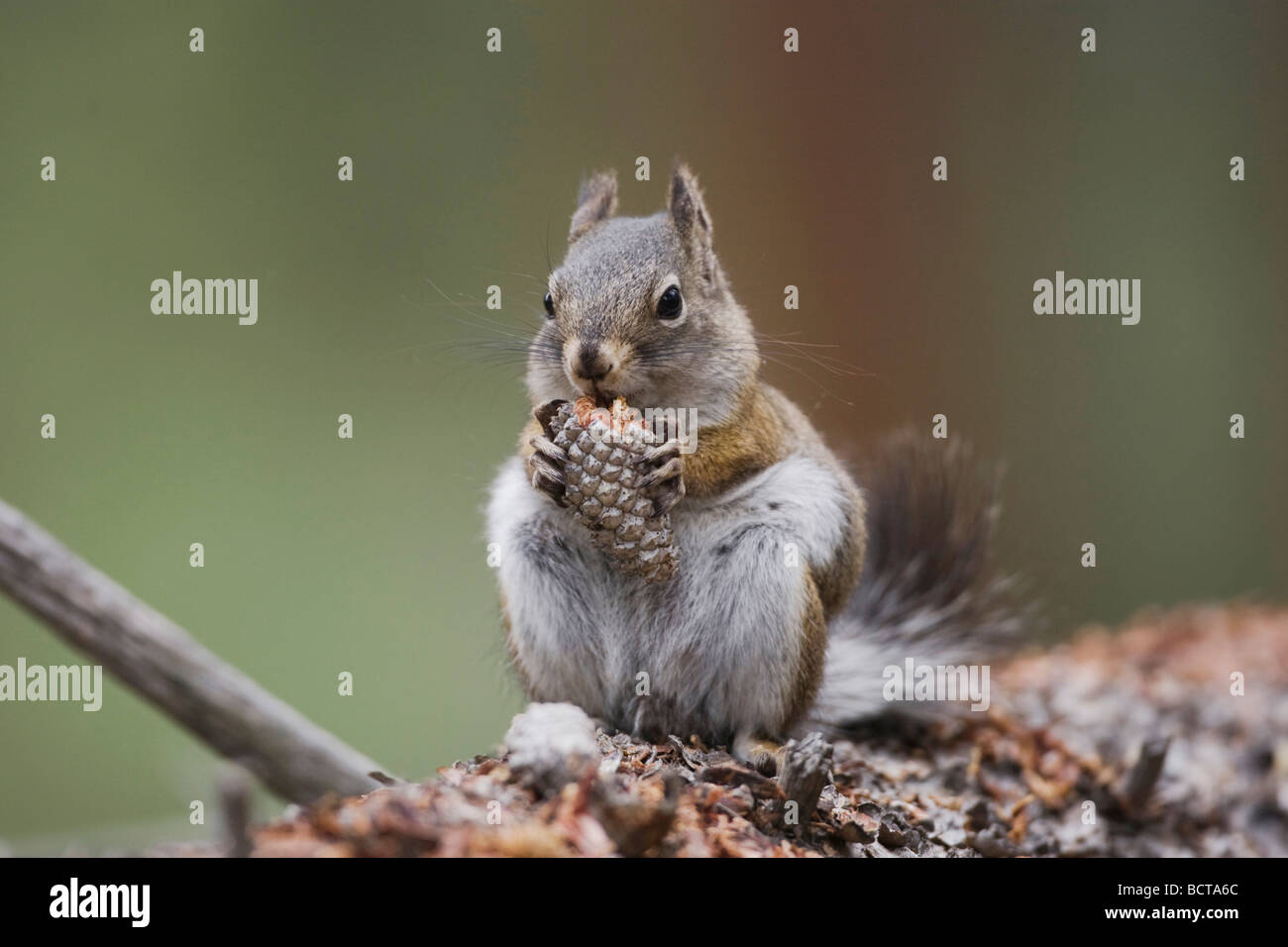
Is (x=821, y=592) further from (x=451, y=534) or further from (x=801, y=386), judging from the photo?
(x=451, y=534)

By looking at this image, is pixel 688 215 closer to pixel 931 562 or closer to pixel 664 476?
pixel 664 476

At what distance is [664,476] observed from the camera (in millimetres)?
1790

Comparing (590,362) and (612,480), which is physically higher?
(590,362)

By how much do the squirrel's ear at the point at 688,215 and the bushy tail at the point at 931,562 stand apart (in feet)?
2.98

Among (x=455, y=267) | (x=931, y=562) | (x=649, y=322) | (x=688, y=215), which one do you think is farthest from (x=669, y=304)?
(x=455, y=267)

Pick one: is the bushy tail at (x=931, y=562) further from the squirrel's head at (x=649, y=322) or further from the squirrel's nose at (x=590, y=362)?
the squirrel's nose at (x=590, y=362)

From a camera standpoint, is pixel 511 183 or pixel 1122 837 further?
pixel 511 183

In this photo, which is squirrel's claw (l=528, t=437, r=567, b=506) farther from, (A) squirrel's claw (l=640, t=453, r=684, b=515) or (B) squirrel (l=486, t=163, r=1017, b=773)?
(A) squirrel's claw (l=640, t=453, r=684, b=515)

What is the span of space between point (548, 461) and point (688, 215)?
613 mm

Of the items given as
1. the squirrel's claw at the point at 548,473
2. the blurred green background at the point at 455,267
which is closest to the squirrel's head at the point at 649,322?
the squirrel's claw at the point at 548,473

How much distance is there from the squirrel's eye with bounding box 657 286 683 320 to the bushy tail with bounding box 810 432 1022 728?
3.22 feet

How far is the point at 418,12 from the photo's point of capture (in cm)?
373

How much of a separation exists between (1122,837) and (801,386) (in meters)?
1.17
